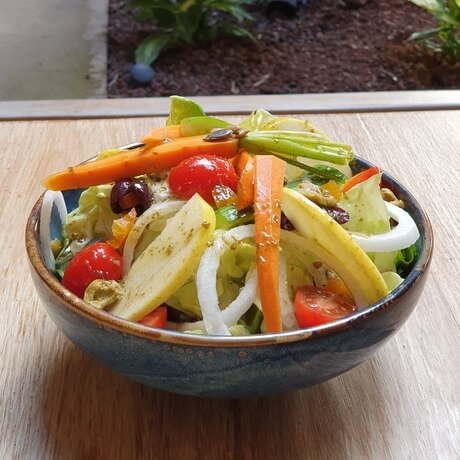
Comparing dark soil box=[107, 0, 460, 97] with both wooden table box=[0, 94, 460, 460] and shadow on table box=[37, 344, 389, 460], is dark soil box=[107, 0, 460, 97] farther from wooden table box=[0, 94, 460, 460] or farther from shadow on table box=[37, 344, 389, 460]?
shadow on table box=[37, 344, 389, 460]

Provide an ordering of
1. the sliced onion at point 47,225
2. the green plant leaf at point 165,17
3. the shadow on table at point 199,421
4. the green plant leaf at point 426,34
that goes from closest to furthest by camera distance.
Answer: the shadow on table at point 199,421 → the sliced onion at point 47,225 → the green plant leaf at point 426,34 → the green plant leaf at point 165,17

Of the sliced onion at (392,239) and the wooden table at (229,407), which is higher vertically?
the sliced onion at (392,239)

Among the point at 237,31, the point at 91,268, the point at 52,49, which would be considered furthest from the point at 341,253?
the point at 52,49

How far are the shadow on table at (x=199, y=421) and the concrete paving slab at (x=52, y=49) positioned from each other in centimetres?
228

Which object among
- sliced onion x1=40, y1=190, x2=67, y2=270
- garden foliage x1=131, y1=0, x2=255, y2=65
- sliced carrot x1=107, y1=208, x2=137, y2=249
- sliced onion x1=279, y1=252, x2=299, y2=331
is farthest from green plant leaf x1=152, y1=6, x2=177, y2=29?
sliced onion x1=279, y1=252, x2=299, y2=331

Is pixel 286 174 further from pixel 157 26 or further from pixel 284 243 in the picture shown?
pixel 157 26

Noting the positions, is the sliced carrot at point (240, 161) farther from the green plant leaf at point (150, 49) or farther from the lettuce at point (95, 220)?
the green plant leaf at point (150, 49)

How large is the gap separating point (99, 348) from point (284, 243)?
235 mm

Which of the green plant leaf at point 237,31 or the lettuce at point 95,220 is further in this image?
the green plant leaf at point 237,31

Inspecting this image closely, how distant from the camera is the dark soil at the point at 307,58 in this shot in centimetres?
284

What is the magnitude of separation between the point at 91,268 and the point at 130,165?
0.50 feet

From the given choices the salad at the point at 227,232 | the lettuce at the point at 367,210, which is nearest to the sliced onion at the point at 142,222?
the salad at the point at 227,232

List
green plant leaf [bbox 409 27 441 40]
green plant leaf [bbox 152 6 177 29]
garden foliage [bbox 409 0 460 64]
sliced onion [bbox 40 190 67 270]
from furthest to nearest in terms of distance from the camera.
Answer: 1. green plant leaf [bbox 152 6 177 29]
2. green plant leaf [bbox 409 27 441 40]
3. garden foliage [bbox 409 0 460 64]
4. sliced onion [bbox 40 190 67 270]

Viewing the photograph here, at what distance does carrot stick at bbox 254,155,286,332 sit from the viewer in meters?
0.73
